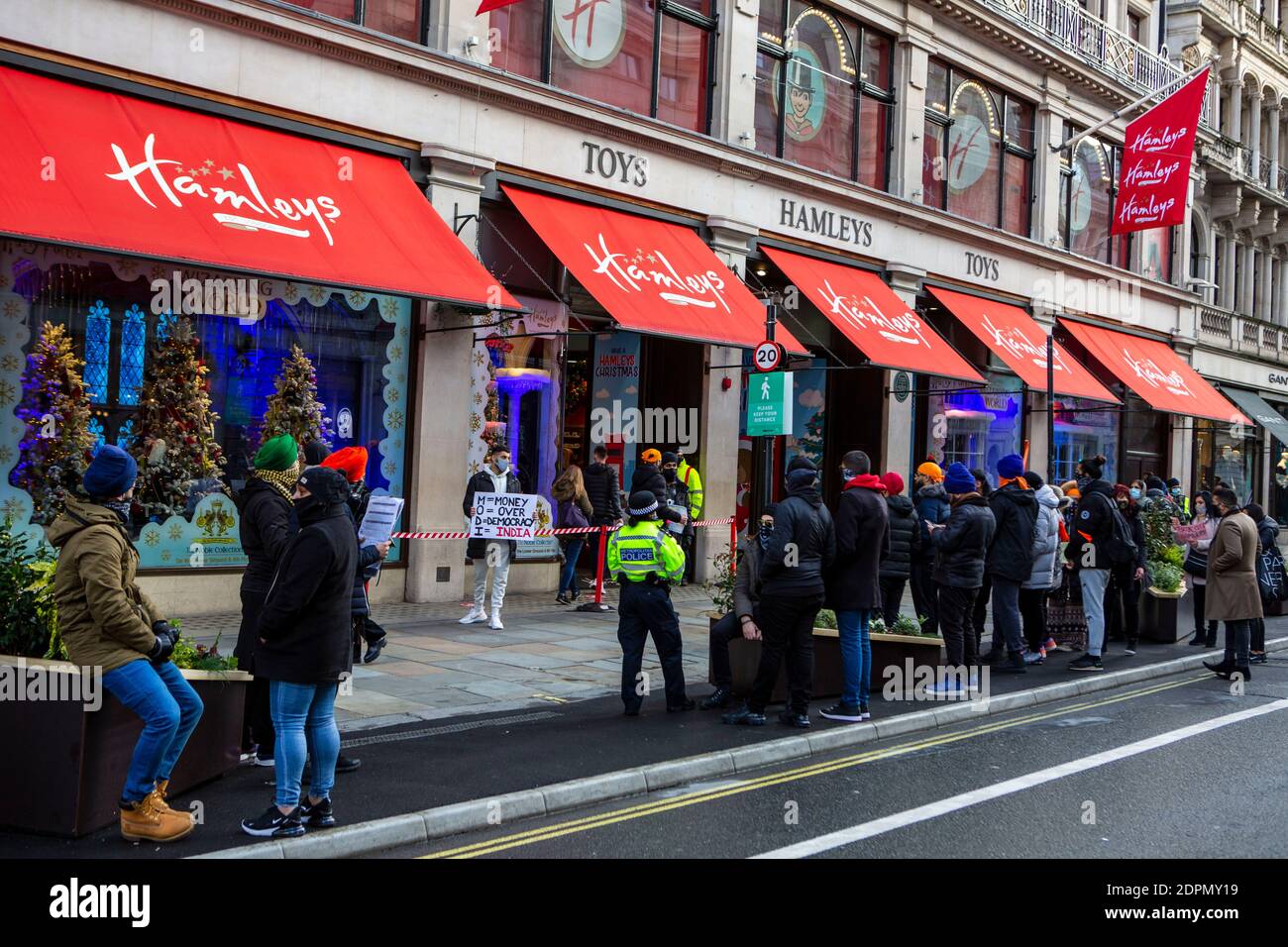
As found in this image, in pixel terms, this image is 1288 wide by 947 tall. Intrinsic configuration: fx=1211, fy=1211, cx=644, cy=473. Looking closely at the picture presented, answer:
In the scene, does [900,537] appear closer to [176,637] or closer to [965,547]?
[965,547]

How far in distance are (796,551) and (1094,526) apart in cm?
513

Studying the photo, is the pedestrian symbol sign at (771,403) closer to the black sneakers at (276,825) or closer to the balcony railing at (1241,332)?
the black sneakers at (276,825)

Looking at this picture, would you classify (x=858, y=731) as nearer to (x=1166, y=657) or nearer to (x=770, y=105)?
(x=1166, y=657)

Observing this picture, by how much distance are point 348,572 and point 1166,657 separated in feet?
33.3

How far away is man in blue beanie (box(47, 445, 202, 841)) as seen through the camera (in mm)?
5469

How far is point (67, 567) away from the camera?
18.0 feet

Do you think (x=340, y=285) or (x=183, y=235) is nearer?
(x=183, y=235)

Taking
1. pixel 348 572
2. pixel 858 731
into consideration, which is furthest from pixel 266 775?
pixel 858 731

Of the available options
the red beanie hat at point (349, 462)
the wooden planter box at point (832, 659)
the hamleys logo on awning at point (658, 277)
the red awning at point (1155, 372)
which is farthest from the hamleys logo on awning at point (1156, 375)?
the red beanie hat at point (349, 462)

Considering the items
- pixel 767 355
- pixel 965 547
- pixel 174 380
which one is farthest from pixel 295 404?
pixel 965 547

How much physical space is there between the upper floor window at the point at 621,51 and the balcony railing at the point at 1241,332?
18.7m

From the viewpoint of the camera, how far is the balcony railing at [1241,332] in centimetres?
3155

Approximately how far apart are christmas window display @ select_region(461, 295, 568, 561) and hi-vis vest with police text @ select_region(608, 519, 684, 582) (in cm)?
649
